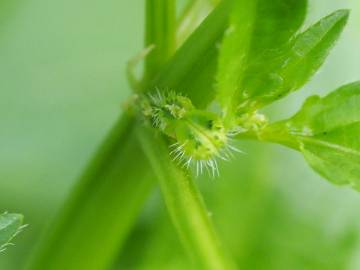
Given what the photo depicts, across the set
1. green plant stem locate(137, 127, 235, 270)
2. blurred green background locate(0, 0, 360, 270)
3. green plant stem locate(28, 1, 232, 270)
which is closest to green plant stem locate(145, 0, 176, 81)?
green plant stem locate(28, 1, 232, 270)

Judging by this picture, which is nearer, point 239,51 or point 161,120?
point 239,51

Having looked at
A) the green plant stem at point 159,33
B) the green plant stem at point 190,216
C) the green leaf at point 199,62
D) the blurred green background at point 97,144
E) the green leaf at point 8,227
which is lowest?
the green plant stem at point 190,216

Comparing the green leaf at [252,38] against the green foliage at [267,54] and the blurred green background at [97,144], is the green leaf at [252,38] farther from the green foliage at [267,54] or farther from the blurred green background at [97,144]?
the blurred green background at [97,144]

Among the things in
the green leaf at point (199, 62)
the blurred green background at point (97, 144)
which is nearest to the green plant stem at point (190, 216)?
the green leaf at point (199, 62)

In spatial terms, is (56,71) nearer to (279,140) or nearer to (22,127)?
(22,127)

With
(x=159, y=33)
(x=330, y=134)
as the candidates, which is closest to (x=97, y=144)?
(x=159, y=33)

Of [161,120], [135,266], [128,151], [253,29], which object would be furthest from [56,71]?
[253,29]
